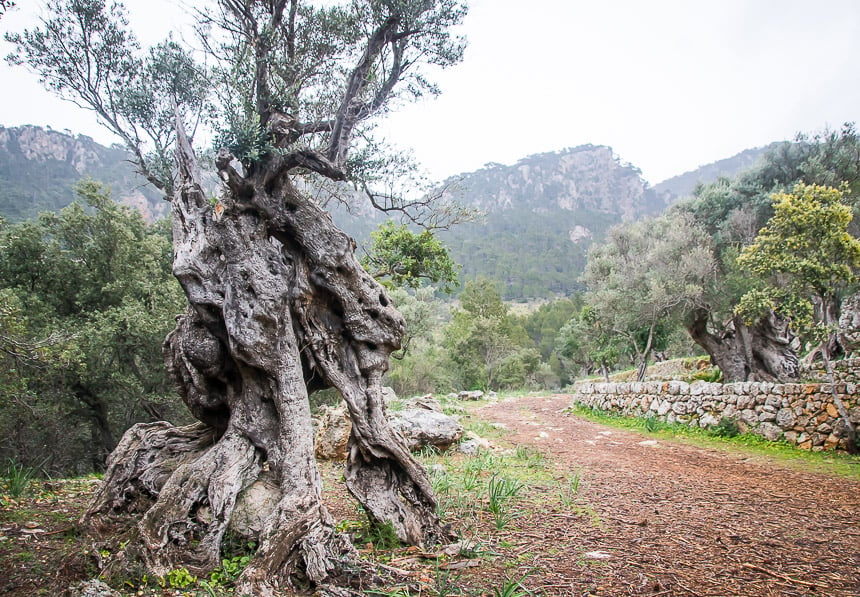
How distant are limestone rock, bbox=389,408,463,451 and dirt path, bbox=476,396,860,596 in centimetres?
241

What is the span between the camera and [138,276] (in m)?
12.2

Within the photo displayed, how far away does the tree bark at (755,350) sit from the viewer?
49.2 ft

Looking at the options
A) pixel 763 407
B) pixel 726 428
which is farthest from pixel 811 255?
pixel 726 428

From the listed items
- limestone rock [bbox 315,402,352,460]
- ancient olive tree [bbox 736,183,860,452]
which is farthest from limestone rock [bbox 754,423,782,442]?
limestone rock [bbox 315,402,352,460]

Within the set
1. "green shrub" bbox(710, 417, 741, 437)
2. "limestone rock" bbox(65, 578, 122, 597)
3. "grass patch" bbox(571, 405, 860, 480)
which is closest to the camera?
"limestone rock" bbox(65, 578, 122, 597)

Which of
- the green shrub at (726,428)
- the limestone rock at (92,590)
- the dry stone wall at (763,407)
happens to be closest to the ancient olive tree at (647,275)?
the dry stone wall at (763,407)

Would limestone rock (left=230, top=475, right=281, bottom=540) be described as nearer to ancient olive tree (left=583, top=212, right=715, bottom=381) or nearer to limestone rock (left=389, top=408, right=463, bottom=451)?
limestone rock (left=389, top=408, right=463, bottom=451)

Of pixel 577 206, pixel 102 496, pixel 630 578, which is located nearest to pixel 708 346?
pixel 630 578

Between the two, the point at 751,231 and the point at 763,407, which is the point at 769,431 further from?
the point at 751,231

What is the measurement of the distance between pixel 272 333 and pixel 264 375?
0.47m

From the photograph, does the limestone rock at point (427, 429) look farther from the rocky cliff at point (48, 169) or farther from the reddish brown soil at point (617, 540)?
the rocky cliff at point (48, 169)

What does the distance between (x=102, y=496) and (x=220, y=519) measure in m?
1.73

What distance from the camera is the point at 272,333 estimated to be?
14.3 ft

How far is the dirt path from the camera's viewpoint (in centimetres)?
356
